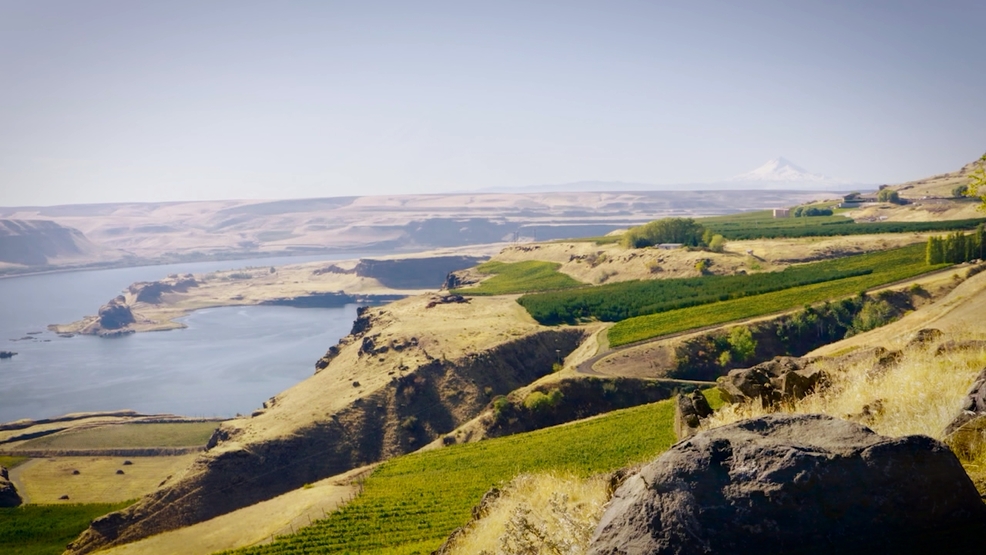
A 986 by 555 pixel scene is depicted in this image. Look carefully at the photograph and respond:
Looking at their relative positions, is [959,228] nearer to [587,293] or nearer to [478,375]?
[587,293]

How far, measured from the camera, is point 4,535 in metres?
46.1

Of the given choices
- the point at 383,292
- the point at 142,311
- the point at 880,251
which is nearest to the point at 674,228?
the point at 880,251

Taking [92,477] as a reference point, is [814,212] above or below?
above

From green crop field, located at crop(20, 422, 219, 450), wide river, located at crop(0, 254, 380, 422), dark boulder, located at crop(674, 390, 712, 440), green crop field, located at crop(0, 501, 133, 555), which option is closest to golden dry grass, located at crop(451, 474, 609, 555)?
dark boulder, located at crop(674, 390, 712, 440)

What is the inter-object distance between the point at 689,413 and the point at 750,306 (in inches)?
1881

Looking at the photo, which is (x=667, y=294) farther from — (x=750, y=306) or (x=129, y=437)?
→ (x=129, y=437)

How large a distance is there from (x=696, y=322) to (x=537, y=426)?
62.2 ft

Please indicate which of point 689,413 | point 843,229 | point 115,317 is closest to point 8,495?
point 689,413

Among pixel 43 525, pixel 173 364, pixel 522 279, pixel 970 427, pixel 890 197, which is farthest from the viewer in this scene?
pixel 890 197

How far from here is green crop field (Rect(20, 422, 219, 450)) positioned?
228 feet

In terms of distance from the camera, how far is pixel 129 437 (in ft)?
235

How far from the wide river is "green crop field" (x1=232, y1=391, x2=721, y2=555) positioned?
5775 cm

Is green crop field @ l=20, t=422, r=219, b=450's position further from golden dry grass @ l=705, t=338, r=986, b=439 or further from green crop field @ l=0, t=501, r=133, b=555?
golden dry grass @ l=705, t=338, r=986, b=439

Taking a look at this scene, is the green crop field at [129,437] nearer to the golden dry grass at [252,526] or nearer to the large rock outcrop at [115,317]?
the golden dry grass at [252,526]
